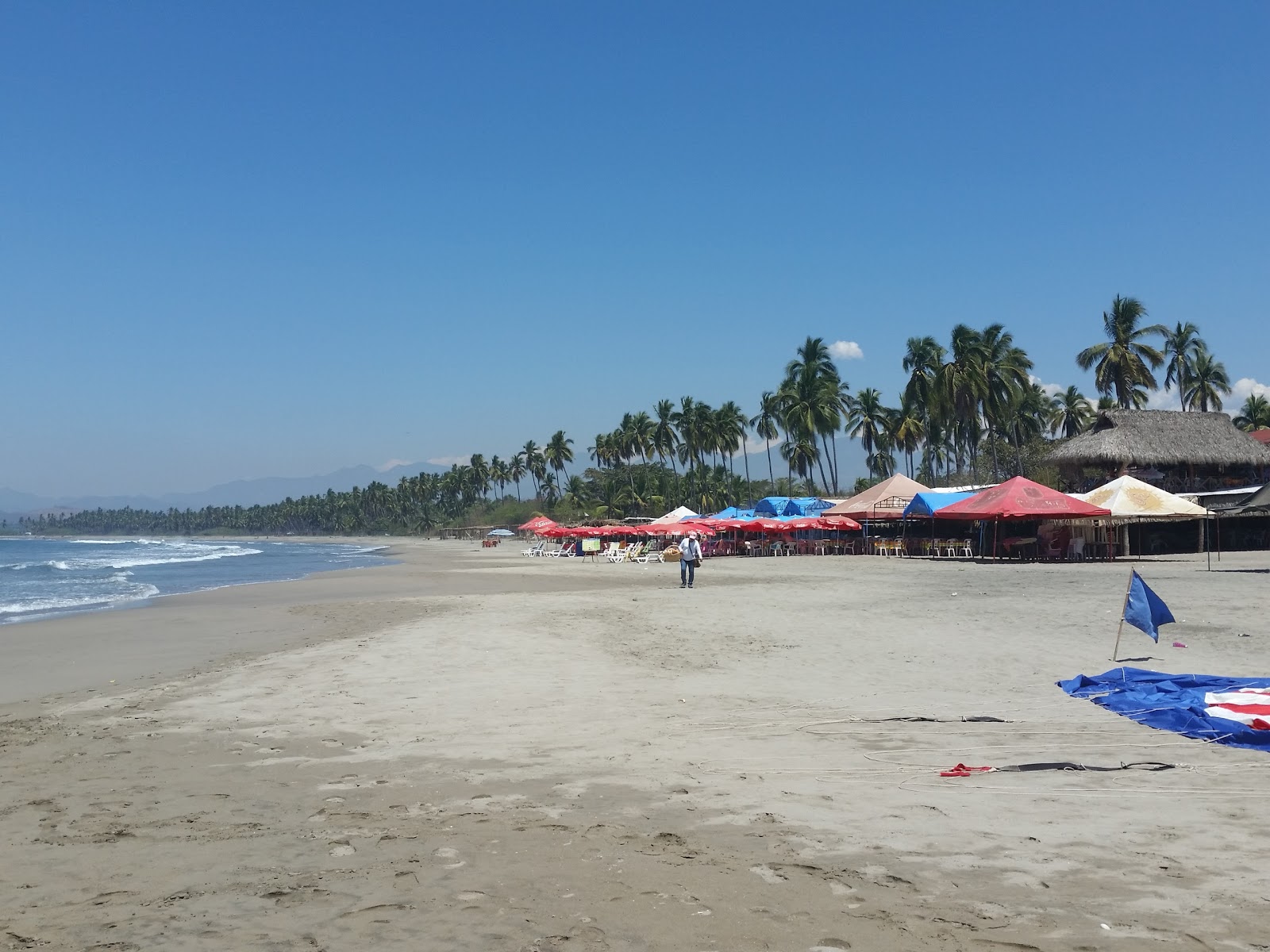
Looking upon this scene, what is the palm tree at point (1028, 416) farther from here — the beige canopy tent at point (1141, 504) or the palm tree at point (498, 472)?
the palm tree at point (498, 472)

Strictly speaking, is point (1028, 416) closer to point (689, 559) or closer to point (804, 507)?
point (804, 507)

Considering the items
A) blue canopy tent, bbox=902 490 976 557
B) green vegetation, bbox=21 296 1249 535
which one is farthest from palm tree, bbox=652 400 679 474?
blue canopy tent, bbox=902 490 976 557

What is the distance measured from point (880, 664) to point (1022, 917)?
22.8 ft

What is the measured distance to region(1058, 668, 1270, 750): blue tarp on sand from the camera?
658 cm

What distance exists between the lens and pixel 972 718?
750cm

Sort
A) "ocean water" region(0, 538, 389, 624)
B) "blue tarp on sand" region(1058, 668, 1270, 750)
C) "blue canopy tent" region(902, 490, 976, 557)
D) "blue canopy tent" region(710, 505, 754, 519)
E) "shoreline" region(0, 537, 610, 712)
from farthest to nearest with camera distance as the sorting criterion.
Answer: "blue canopy tent" region(710, 505, 754, 519) → "blue canopy tent" region(902, 490, 976, 557) → "ocean water" region(0, 538, 389, 624) → "shoreline" region(0, 537, 610, 712) → "blue tarp on sand" region(1058, 668, 1270, 750)

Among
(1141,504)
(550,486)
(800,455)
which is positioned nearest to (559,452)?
(550,486)

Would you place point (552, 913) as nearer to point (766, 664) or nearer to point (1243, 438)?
point (766, 664)

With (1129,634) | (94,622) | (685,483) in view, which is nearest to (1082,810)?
(1129,634)

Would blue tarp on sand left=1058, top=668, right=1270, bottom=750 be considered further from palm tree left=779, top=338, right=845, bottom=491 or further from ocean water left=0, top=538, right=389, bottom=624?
palm tree left=779, top=338, right=845, bottom=491

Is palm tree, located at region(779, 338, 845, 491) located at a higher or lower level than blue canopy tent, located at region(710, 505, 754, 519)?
higher

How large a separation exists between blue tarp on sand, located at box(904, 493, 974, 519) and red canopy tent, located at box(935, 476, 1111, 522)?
3.53 metres

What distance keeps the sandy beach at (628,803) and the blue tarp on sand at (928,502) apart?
76.6ft

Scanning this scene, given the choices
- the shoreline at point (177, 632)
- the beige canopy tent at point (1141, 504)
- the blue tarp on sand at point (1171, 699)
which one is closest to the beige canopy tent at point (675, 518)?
the shoreline at point (177, 632)
